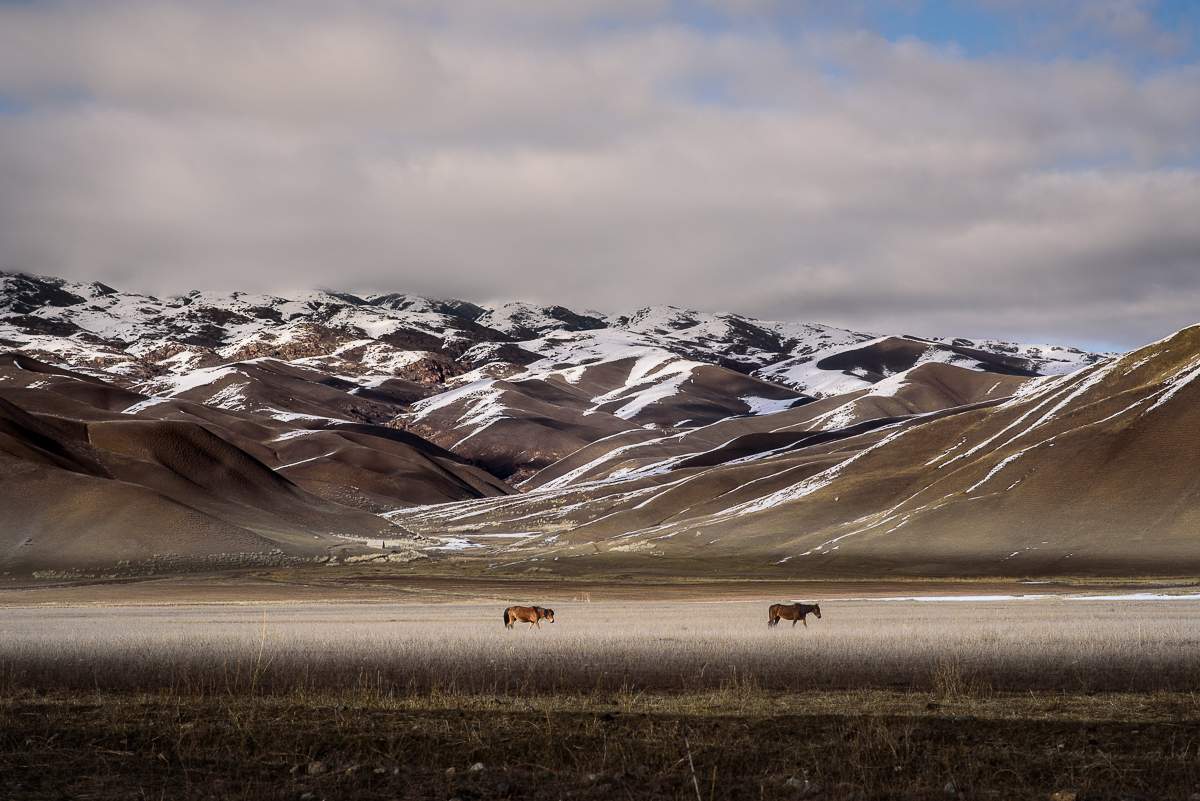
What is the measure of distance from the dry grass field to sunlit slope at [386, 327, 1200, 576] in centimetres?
8069

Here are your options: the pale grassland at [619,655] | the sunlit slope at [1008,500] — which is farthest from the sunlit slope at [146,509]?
the pale grassland at [619,655]

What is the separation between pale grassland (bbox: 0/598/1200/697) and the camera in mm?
23547

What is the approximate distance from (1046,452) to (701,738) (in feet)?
436

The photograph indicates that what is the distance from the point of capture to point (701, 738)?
1619cm

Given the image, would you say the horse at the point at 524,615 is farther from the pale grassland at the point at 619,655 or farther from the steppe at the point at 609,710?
the steppe at the point at 609,710

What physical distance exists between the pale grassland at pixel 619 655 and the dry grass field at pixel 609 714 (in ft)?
0.50

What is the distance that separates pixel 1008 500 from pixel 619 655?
110544mm

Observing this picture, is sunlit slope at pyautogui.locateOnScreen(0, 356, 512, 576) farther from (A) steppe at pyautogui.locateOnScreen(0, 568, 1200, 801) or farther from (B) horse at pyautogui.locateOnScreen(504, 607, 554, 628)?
(B) horse at pyautogui.locateOnScreen(504, 607, 554, 628)

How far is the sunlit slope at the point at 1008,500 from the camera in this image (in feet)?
358

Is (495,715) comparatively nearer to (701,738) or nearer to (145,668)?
(701,738)

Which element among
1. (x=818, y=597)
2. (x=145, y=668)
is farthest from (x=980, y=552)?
(x=145, y=668)

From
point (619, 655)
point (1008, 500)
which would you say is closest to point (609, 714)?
point (619, 655)

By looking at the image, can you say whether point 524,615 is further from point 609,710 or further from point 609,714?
point 609,714

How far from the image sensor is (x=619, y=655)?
93.4 feet
